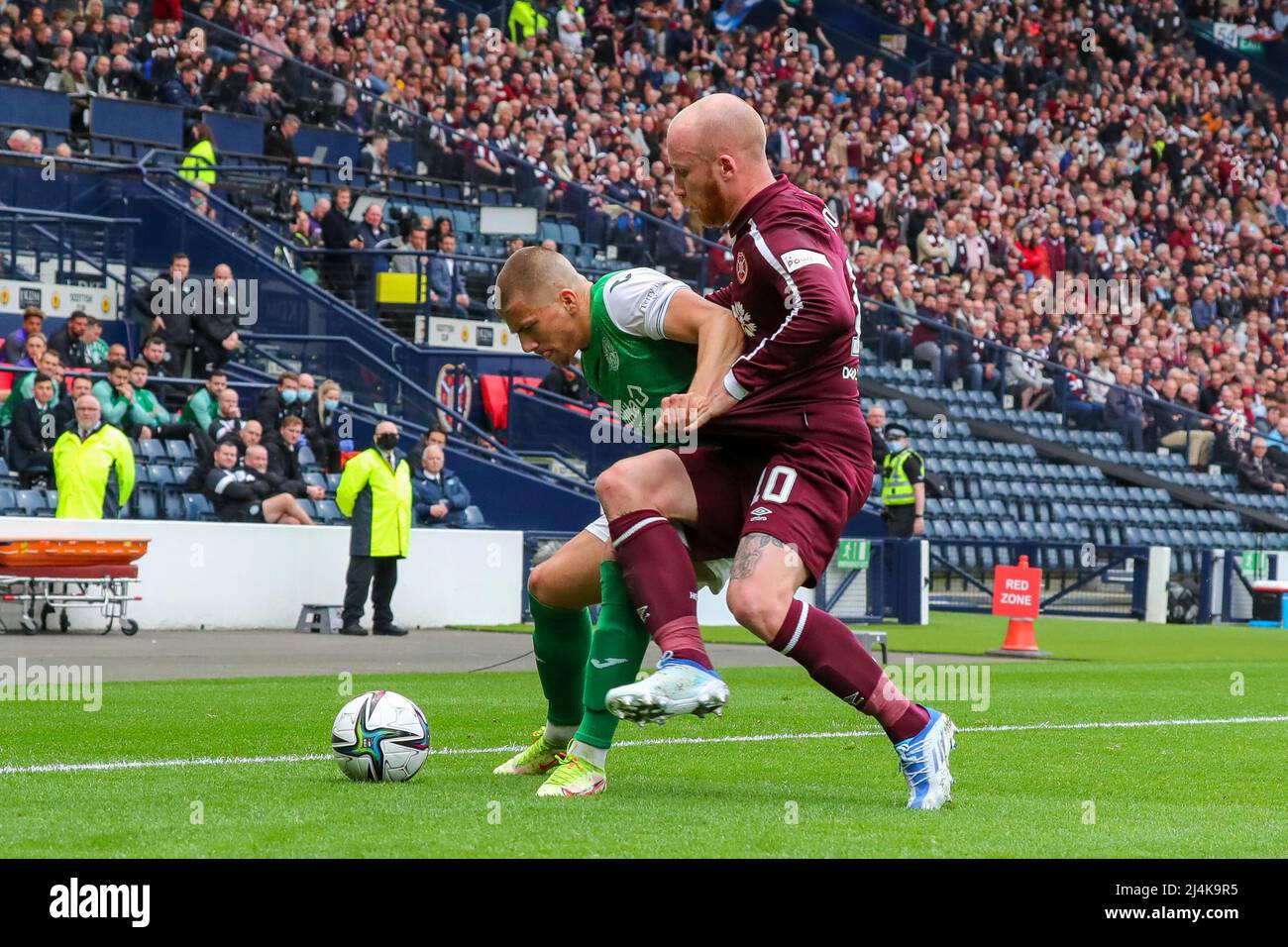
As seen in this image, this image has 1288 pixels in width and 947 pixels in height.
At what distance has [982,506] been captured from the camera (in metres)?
26.6

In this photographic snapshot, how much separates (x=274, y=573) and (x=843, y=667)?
12.6 meters

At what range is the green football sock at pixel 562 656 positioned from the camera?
6.70 metres

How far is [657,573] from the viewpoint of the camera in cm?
589

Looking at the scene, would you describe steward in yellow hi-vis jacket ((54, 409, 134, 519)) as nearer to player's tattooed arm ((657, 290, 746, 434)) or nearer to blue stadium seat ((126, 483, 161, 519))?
blue stadium seat ((126, 483, 161, 519))

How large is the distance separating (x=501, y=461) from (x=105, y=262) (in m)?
4.92

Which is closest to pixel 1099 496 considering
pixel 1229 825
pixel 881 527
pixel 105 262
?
pixel 881 527

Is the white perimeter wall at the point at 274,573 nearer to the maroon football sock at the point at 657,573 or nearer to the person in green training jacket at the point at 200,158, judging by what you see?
the person in green training jacket at the point at 200,158

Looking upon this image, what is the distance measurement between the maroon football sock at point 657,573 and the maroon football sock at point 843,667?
0.30m

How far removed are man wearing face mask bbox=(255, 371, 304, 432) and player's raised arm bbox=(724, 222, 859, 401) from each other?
43.8ft

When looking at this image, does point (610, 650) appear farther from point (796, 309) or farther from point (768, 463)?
point (796, 309)

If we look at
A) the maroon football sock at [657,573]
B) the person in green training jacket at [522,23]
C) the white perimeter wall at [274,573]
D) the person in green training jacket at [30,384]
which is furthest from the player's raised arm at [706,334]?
the person in green training jacket at [522,23]
